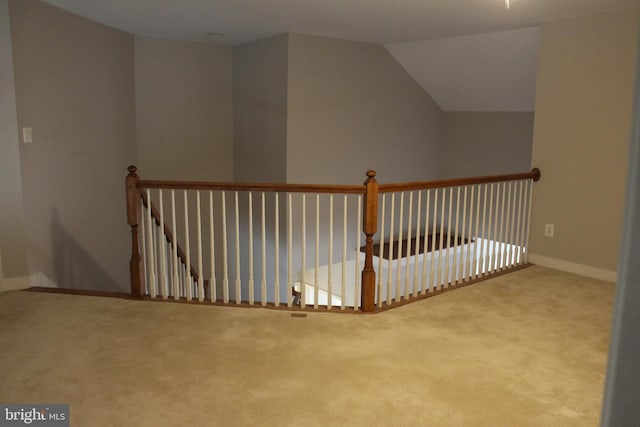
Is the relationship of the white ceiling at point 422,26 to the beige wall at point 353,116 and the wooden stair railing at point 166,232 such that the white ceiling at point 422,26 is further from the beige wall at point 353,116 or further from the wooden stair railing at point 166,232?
the wooden stair railing at point 166,232

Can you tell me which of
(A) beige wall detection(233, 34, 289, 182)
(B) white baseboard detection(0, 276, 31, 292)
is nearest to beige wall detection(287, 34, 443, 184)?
(A) beige wall detection(233, 34, 289, 182)

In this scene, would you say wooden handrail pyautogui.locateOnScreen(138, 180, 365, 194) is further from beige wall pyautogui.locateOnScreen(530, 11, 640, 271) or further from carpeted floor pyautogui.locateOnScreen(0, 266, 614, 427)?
beige wall pyautogui.locateOnScreen(530, 11, 640, 271)

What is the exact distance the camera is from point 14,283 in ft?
12.9

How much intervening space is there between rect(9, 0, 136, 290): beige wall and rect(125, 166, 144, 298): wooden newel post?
1.02 meters

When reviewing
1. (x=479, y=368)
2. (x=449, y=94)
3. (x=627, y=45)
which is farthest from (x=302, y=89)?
(x=479, y=368)

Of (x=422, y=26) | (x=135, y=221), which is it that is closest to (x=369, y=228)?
(x=135, y=221)

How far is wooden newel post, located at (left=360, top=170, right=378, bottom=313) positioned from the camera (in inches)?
134

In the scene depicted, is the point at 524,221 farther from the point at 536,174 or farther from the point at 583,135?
the point at 583,135

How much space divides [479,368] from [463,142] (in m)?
4.98

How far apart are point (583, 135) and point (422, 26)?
72.9 inches

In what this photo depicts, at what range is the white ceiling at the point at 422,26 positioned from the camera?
4.21m

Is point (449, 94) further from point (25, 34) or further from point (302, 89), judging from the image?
point (25, 34)

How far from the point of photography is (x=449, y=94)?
6887mm

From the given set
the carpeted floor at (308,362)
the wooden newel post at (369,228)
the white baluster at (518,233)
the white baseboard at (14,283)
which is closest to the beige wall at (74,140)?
the white baseboard at (14,283)
